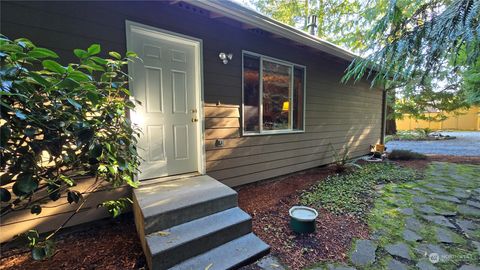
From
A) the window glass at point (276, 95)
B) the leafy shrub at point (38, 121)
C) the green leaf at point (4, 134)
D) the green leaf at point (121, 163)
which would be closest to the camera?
the green leaf at point (4, 134)

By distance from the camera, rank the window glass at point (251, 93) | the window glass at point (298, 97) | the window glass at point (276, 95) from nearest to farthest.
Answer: the window glass at point (251, 93), the window glass at point (276, 95), the window glass at point (298, 97)

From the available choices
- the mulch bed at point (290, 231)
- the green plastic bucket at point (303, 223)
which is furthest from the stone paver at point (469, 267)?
the green plastic bucket at point (303, 223)

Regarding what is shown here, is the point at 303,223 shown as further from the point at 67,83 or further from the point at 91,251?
the point at 67,83

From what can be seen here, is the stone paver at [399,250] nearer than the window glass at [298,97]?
Yes

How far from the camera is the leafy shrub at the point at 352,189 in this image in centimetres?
323

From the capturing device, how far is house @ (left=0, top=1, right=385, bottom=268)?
220 centimetres

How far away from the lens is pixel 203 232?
2.05 metres

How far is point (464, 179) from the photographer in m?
4.60

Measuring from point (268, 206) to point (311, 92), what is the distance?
2990mm

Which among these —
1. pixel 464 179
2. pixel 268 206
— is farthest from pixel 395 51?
pixel 464 179

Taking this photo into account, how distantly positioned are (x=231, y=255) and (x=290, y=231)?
32.8 inches

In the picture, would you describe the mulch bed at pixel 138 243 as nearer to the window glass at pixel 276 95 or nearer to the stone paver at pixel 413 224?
the stone paver at pixel 413 224

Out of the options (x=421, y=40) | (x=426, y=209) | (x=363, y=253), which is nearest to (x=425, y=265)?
(x=363, y=253)

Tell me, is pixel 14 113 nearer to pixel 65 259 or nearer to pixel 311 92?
pixel 65 259
